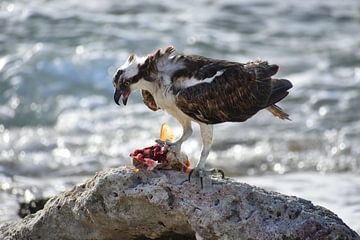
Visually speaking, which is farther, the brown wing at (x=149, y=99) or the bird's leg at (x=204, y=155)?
the brown wing at (x=149, y=99)

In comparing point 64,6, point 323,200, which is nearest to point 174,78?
point 323,200

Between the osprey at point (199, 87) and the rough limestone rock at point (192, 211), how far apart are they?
246 mm

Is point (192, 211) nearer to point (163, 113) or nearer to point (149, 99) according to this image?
point (149, 99)

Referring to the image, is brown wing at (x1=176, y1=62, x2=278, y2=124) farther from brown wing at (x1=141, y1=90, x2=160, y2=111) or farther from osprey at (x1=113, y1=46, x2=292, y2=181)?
brown wing at (x1=141, y1=90, x2=160, y2=111)

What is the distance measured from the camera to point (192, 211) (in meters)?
6.35

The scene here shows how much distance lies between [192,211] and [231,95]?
1040 mm

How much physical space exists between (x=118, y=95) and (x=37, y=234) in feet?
4.49

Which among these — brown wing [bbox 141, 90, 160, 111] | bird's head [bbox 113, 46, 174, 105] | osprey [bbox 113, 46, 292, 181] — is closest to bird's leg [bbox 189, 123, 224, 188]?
osprey [bbox 113, 46, 292, 181]

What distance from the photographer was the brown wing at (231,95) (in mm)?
6590

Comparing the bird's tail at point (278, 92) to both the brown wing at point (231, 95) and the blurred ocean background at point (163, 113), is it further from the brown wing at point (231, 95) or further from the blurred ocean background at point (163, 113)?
the blurred ocean background at point (163, 113)

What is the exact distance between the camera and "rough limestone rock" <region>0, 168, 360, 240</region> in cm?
632

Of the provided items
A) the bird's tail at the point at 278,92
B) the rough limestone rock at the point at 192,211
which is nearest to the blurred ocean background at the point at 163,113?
the bird's tail at the point at 278,92

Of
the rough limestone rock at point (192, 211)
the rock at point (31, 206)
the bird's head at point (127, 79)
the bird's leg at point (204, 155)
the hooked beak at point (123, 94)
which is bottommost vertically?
the rock at point (31, 206)

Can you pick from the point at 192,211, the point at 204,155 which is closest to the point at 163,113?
the point at 204,155
